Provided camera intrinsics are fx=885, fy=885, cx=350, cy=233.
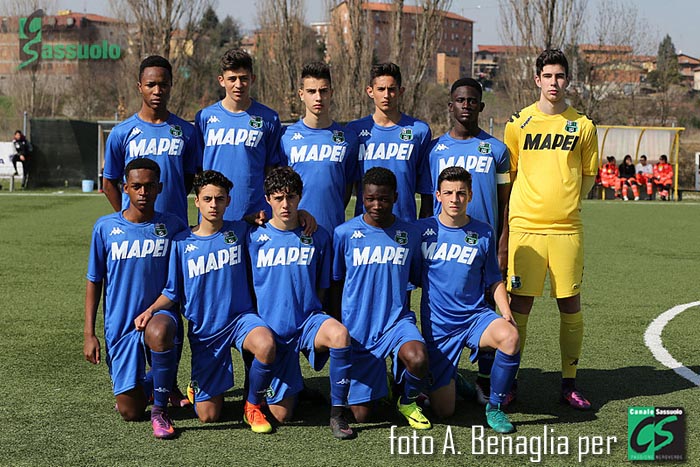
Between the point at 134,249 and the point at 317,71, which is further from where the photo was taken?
the point at 317,71

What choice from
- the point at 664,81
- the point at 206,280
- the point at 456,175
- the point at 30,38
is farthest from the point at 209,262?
the point at 30,38

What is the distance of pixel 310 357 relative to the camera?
4.65 meters

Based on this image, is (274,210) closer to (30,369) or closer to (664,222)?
(30,369)

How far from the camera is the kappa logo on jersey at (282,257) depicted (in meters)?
4.67

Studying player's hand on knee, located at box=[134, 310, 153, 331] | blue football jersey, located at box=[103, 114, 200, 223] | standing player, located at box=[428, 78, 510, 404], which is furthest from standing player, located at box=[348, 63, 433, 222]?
player's hand on knee, located at box=[134, 310, 153, 331]

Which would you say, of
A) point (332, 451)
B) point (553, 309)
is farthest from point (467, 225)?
point (553, 309)

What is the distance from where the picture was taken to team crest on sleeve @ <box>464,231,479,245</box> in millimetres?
4801

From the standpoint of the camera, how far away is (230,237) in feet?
15.5

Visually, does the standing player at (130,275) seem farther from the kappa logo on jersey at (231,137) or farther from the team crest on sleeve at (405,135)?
the team crest on sleeve at (405,135)

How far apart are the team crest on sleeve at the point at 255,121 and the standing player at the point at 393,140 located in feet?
1.75

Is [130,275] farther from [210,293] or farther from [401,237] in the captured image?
[401,237]

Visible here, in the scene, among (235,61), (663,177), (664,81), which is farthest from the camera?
(664,81)

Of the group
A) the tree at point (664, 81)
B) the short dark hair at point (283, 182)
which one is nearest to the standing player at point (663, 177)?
the tree at point (664, 81)

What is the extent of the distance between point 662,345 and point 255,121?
3463 millimetres
